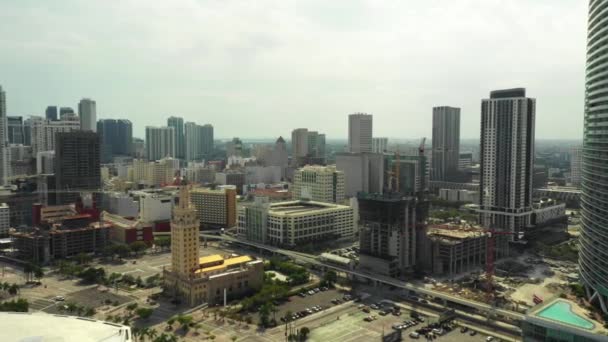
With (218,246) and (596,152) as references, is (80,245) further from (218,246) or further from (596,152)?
(596,152)

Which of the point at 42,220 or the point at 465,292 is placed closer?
the point at 465,292

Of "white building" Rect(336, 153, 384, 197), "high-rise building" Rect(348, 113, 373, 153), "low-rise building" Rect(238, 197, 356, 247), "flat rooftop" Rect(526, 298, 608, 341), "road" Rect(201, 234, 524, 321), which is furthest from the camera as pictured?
"high-rise building" Rect(348, 113, 373, 153)

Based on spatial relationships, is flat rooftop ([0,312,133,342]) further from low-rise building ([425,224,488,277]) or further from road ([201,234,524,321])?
low-rise building ([425,224,488,277])

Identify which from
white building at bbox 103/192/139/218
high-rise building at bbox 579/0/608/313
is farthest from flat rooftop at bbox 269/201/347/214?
high-rise building at bbox 579/0/608/313

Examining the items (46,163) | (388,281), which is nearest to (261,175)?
(46,163)

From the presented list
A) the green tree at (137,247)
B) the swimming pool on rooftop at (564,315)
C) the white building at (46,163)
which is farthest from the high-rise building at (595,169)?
the white building at (46,163)

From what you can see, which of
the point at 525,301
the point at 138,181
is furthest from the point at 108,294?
the point at 138,181
